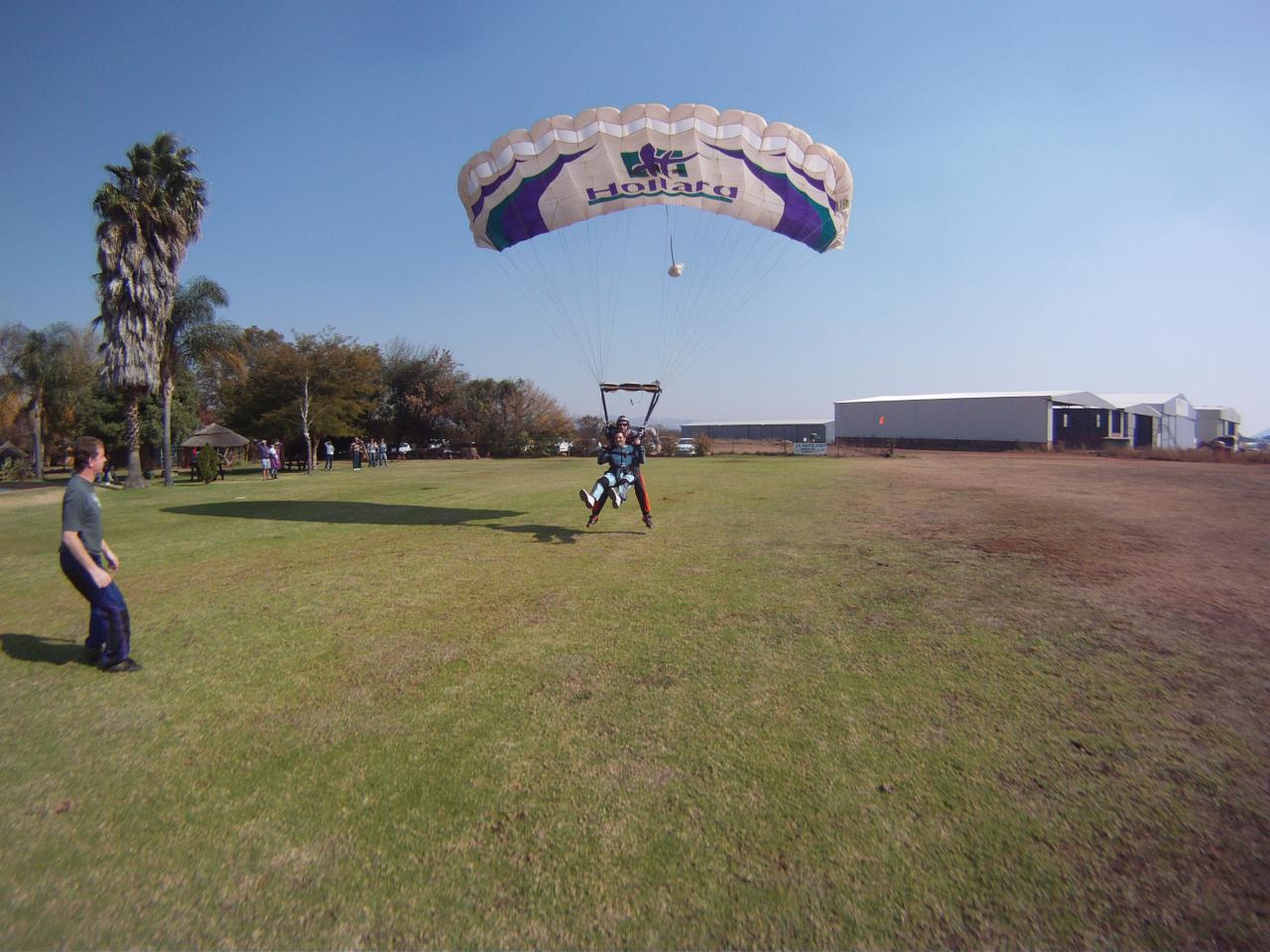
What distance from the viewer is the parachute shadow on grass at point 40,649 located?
520cm

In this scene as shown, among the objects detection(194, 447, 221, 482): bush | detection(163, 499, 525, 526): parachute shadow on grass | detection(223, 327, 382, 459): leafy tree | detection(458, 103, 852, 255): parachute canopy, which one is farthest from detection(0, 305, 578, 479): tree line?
detection(458, 103, 852, 255): parachute canopy

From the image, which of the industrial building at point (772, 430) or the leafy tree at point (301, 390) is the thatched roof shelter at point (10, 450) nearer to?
the leafy tree at point (301, 390)

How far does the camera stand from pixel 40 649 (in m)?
5.43

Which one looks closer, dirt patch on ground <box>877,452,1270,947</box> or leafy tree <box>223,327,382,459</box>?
dirt patch on ground <box>877,452,1270,947</box>

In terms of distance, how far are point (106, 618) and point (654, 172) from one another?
10721 mm

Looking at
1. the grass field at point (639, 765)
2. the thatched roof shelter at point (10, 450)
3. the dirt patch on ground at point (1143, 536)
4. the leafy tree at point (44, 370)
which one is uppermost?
the leafy tree at point (44, 370)

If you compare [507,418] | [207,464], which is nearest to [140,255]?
[207,464]

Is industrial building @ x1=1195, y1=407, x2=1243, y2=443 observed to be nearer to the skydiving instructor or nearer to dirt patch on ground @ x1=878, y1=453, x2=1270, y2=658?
dirt patch on ground @ x1=878, y1=453, x2=1270, y2=658

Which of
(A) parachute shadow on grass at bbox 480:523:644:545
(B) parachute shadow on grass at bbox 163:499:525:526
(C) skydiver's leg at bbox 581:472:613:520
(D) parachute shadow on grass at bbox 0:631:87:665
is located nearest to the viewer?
(D) parachute shadow on grass at bbox 0:631:87:665

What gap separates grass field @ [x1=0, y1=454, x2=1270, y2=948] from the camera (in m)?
2.53

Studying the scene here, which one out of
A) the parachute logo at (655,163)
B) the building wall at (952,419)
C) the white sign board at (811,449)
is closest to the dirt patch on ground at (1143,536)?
the parachute logo at (655,163)

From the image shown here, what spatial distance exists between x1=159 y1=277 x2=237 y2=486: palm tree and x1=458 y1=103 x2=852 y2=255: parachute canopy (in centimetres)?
1990

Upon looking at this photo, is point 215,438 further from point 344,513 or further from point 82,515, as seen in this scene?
point 82,515

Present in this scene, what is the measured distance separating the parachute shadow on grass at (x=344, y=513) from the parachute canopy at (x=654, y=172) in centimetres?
615
